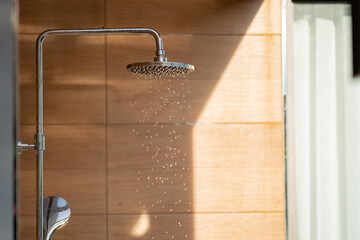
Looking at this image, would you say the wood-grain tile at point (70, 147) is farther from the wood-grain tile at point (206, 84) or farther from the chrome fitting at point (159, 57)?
the chrome fitting at point (159, 57)

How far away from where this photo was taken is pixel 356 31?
0.62ft

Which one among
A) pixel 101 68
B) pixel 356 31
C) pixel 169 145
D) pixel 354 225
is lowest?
pixel 354 225

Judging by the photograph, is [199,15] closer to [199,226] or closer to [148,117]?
[148,117]

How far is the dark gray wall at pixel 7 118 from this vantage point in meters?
0.16

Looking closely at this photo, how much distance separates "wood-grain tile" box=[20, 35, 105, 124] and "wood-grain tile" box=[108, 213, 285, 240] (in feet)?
1.25

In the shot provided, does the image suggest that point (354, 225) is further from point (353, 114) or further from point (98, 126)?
point (98, 126)

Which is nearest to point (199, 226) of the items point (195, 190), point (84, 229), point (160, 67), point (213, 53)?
point (195, 190)

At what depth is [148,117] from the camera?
1455 millimetres

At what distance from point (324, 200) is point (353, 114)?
1.09 feet

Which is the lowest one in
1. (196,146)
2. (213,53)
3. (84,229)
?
(84,229)

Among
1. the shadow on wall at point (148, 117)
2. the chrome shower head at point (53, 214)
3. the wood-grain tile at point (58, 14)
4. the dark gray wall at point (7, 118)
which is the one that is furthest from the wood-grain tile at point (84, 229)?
the dark gray wall at point (7, 118)

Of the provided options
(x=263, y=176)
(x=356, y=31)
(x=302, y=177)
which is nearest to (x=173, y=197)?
(x=263, y=176)

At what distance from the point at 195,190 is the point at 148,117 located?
31cm

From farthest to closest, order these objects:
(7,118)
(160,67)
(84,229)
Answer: (84,229)
(160,67)
(7,118)
